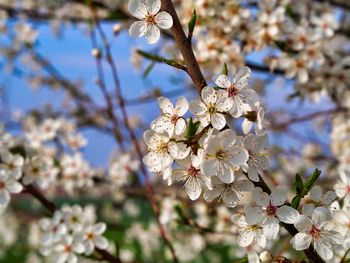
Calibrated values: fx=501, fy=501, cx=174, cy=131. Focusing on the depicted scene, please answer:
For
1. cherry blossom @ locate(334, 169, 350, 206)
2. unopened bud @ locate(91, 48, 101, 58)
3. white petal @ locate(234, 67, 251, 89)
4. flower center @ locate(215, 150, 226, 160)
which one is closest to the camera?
flower center @ locate(215, 150, 226, 160)

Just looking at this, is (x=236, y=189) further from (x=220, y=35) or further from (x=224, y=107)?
(x=220, y=35)

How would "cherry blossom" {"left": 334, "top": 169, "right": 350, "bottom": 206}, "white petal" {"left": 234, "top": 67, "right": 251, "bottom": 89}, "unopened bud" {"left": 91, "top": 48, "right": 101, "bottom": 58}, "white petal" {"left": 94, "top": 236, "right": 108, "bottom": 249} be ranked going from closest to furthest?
"white petal" {"left": 234, "top": 67, "right": 251, "bottom": 89}, "cherry blossom" {"left": 334, "top": 169, "right": 350, "bottom": 206}, "white petal" {"left": 94, "top": 236, "right": 108, "bottom": 249}, "unopened bud" {"left": 91, "top": 48, "right": 101, "bottom": 58}

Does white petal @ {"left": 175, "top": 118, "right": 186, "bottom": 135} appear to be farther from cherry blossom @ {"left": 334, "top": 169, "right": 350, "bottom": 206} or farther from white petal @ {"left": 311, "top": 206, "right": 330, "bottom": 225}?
cherry blossom @ {"left": 334, "top": 169, "right": 350, "bottom": 206}

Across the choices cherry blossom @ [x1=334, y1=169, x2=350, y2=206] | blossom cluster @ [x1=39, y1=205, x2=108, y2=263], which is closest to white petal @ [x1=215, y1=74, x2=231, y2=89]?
cherry blossom @ [x1=334, y1=169, x2=350, y2=206]

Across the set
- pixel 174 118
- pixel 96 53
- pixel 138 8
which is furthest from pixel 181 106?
pixel 96 53

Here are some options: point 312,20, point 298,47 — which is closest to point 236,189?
point 298,47

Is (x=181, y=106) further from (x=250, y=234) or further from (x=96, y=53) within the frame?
(x=96, y=53)

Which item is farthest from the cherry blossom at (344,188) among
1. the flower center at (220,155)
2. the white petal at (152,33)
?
the white petal at (152,33)
